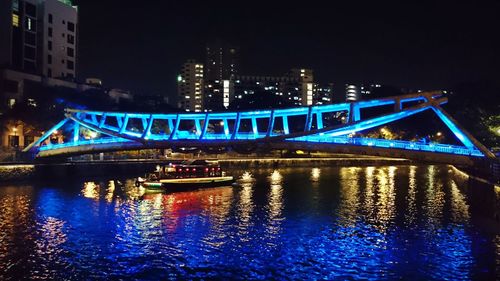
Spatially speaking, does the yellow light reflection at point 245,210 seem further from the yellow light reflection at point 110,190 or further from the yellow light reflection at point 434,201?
the yellow light reflection at point 434,201

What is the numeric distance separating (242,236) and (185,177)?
940 inches

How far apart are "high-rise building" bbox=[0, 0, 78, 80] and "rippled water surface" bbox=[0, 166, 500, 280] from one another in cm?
4222

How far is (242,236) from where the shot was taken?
94.6 ft

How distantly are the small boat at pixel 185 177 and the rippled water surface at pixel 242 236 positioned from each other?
1.85 m

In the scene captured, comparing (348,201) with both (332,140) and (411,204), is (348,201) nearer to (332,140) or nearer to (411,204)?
(411,204)

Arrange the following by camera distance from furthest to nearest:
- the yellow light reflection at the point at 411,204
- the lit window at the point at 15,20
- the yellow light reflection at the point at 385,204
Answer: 1. the lit window at the point at 15,20
2. the yellow light reflection at the point at 411,204
3. the yellow light reflection at the point at 385,204

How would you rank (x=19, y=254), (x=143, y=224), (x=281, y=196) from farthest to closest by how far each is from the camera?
(x=281, y=196)
(x=143, y=224)
(x=19, y=254)

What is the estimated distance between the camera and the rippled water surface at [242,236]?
74.0ft

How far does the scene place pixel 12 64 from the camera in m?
83.1

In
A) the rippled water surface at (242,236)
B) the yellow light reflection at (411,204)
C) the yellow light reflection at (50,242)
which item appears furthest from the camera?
the yellow light reflection at (411,204)

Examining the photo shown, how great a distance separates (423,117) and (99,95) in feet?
180

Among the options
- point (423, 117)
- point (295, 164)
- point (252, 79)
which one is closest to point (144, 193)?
point (295, 164)

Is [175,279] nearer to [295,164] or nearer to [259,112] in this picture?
[259,112]

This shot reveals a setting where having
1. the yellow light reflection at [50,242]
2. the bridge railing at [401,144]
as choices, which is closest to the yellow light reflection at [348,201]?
the bridge railing at [401,144]
